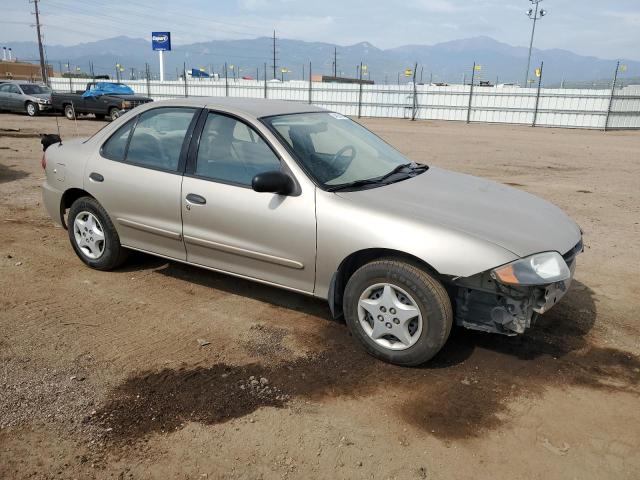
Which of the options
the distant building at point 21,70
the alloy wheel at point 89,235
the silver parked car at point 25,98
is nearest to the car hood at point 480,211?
the alloy wheel at point 89,235

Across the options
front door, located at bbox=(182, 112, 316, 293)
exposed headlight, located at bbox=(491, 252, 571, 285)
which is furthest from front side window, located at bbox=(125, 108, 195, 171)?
exposed headlight, located at bbox=(491, 252, 571, 285)

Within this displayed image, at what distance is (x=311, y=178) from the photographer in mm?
3643

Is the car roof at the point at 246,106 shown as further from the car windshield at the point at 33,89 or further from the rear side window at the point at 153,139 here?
the car windshield at the point at 33,89

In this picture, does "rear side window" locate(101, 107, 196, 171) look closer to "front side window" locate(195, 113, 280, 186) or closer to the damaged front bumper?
"front side window" locate(195, 113, 280, 186)

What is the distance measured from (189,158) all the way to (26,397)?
2.00 metres

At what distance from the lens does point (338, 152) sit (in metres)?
4.14

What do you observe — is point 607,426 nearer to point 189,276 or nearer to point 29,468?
point 29,468

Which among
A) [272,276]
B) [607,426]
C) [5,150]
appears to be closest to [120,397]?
[272,276]

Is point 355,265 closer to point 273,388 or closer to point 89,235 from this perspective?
point 273,388

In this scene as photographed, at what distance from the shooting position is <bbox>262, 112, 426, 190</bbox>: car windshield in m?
3.80

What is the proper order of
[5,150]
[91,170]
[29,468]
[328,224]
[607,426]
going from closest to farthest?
[29,468], [607,426], [328,224], [91,170], [5,150]

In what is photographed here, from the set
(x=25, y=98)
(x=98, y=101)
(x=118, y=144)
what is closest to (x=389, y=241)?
(x=118, y=144)

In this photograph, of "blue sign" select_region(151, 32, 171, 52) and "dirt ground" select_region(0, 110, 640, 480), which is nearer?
"dirt ground" select_region(0, 110, 640, 480)

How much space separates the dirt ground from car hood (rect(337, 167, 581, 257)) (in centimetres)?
83
